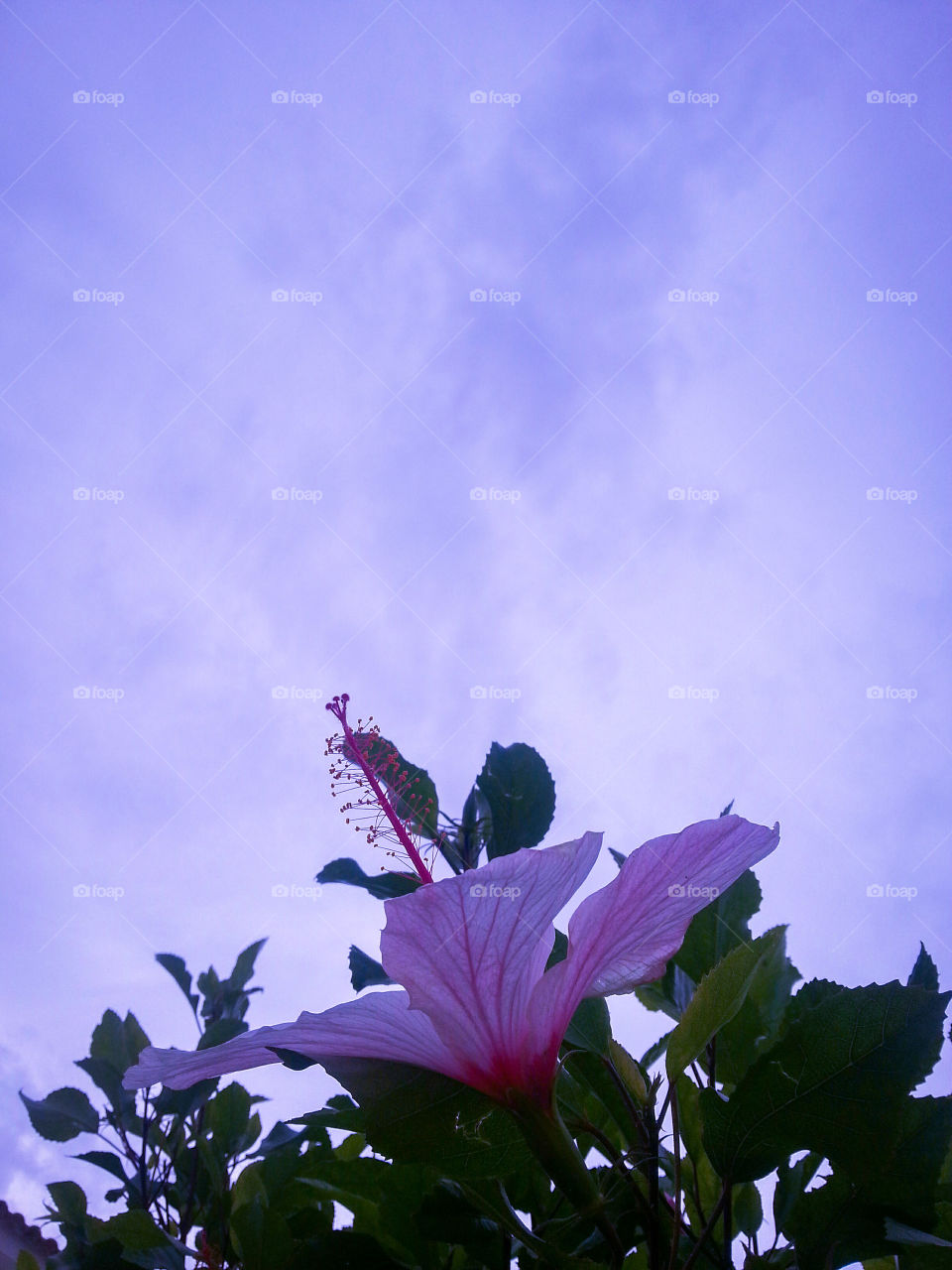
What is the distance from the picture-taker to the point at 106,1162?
→ 5.16 ft

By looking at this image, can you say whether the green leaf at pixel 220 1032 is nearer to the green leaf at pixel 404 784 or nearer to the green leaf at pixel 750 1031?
the green leaf at pixel 404 784

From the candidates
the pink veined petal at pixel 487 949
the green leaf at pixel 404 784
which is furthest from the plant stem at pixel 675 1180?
the green leaf at pixel 404 784

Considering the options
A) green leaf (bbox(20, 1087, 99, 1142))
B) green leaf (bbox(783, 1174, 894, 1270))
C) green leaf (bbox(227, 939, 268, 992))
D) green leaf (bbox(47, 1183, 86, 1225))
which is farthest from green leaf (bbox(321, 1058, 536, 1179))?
green leaf (bbox(227, 939, 268, 992))

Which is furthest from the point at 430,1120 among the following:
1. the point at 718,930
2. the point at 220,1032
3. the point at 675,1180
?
the point at 220,1032

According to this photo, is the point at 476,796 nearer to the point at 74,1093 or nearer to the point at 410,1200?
the point at 410,1200

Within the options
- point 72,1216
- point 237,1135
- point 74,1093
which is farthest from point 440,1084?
point 74,1093

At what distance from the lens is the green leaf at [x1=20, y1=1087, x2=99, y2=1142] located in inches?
65.1

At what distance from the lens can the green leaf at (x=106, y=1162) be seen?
5.13ft

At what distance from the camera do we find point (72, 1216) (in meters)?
1.44

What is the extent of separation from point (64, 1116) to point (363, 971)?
885 mm

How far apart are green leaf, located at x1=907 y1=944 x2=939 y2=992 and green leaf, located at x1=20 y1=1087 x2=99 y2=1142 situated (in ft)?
4.72

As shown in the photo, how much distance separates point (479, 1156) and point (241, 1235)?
37 cm

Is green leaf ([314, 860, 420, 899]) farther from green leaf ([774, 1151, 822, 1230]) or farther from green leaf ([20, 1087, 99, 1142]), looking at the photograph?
green leaf ([20, 1087, 99, 1142])

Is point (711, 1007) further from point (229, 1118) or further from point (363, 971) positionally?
point (229, 1118)
